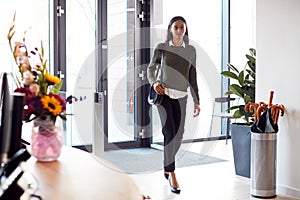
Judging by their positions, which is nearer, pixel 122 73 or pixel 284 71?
pixel 284 71

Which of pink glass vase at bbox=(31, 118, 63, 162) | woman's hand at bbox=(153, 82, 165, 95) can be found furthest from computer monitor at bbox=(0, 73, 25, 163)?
woman's hand at bbox=(153, 82, 165, 95)

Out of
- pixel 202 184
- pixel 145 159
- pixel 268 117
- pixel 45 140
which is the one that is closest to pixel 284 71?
pixel 268 117

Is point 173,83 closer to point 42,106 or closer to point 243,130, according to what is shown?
point 243,130

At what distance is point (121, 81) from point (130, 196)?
174 inches

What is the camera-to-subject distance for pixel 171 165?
372 cm

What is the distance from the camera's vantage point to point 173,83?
12.2ft

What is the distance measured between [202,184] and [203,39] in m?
3.11

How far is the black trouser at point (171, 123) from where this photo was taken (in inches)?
143

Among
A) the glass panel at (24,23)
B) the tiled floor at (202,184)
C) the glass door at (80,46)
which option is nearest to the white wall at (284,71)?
the tiled floor at (202,184)

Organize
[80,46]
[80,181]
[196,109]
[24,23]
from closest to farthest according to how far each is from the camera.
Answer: [80,181]
[196,109]
[24,23]
[80,46]

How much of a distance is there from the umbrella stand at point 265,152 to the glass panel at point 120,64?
198 centimetres

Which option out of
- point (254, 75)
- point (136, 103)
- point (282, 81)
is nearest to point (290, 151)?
point (282, 81)

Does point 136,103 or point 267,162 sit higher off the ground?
point 136,103

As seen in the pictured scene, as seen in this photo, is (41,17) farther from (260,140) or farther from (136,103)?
(260,140)
